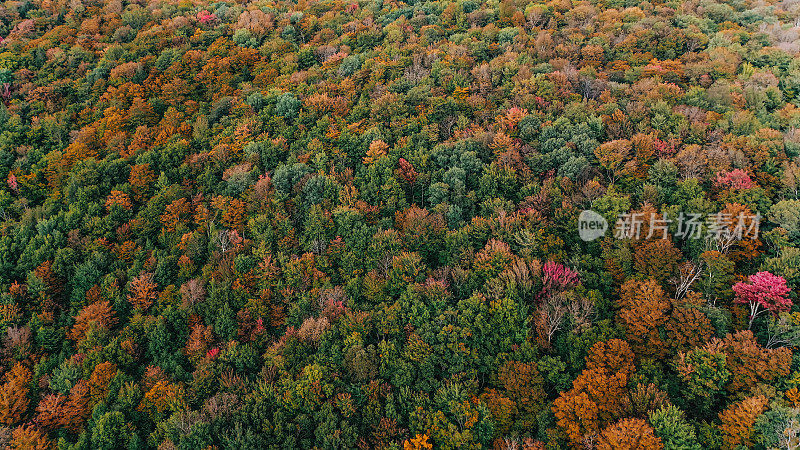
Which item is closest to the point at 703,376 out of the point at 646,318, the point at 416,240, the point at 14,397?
the point at 646,318

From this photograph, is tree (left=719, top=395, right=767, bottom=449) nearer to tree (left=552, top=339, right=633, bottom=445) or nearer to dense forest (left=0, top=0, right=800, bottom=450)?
dense forest (left=0, top=0, right=800, bottom=450)

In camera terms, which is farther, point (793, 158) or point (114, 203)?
point (114, 203)

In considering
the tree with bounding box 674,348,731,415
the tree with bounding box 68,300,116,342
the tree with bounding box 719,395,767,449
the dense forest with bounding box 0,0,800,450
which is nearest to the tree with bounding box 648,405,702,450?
the dense forest with bounding box 0,0,800,450

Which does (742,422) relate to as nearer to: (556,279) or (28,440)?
(556,279)

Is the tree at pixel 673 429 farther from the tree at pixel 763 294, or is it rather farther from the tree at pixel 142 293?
the tree at pixel 142 293

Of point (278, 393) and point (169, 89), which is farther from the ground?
point (169, 89)

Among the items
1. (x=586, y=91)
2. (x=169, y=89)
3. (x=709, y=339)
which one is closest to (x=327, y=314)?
(x=709, y=339)

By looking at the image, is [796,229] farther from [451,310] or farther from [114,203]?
[114,203]

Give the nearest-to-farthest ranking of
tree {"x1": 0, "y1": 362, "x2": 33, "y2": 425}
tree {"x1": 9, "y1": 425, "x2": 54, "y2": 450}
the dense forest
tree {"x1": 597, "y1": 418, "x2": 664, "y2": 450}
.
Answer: tree {"x1": 597, "y1": 418, "x2": 664, "y2": 450}
the dense forest
tree {"x1": 9, "y1": 425, "x2": 54, "y2": 450}
tree {"x1": 0, "y1": 362, "x2": 33, "y2": 425}

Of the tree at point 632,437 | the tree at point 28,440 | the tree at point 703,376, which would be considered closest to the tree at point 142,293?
the tree at point 28,440
